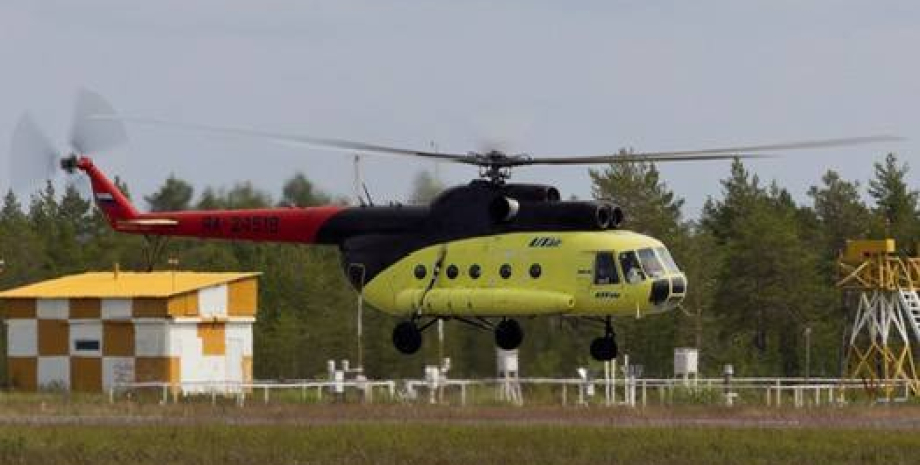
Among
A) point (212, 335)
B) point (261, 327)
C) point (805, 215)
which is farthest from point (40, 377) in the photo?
point (805, 215)

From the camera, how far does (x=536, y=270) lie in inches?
1927

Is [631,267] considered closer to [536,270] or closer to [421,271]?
[536,270]

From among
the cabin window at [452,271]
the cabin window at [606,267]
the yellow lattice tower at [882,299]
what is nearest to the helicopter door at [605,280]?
the cabin window at [606,267]

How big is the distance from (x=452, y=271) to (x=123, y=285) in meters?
33.6

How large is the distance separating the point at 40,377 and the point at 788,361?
3013 cm

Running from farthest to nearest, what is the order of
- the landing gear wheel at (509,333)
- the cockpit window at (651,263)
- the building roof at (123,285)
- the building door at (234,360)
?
1. the building door at (234,360)
2. the building roof at (123,285)
3. the landing gear wheel at (509,333)
4. the cockpit window at (651,263)

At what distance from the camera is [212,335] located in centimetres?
8094

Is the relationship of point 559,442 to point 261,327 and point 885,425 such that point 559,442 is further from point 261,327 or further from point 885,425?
point 261,327

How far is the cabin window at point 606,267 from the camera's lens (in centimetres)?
4850

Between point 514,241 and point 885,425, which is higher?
point 514,241

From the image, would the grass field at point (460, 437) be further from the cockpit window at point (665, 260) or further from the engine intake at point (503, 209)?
the engine intake at point (503, 209)

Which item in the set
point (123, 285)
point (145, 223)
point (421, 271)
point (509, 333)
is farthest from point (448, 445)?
point (123, 285)

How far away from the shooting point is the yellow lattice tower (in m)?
82.5

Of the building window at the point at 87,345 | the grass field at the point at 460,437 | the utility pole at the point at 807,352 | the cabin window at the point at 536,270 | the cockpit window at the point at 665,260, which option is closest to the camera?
the cabin window at the point at 536,270
